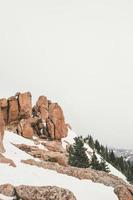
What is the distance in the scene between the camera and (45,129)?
90.8m

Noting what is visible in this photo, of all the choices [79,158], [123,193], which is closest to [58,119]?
[79,158]

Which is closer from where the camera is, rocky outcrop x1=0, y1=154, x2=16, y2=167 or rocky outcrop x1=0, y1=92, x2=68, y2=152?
rocky outcrop x1=0, y1=154, x2=16, y2=167

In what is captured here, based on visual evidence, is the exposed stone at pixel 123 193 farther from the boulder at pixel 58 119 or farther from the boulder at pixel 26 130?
the boulder at pixel 58 119

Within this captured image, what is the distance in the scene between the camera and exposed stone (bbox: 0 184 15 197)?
114ft

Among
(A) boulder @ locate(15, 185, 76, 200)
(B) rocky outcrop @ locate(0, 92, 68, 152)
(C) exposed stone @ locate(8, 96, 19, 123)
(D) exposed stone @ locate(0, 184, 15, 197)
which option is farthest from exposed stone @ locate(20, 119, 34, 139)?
(D) exposed stone @ locate(0, 184, 15, 197)

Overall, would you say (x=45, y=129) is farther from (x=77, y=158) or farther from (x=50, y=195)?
(x=50, y=195)

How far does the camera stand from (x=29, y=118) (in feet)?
298

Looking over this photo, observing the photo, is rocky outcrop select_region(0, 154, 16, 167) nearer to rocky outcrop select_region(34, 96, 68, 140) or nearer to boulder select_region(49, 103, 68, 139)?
rocky outcrop select_region(34, 96, 68, 140)

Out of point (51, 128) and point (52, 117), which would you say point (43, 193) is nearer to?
point (51, 128)

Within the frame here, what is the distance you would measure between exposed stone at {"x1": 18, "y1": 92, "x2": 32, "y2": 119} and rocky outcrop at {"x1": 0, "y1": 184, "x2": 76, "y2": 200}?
5579 cm

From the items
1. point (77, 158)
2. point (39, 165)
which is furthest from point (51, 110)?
point (39, 165)

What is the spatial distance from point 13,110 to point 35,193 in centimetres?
5777

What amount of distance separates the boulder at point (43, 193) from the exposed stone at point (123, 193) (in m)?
7.47

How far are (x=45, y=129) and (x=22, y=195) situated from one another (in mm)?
56351
